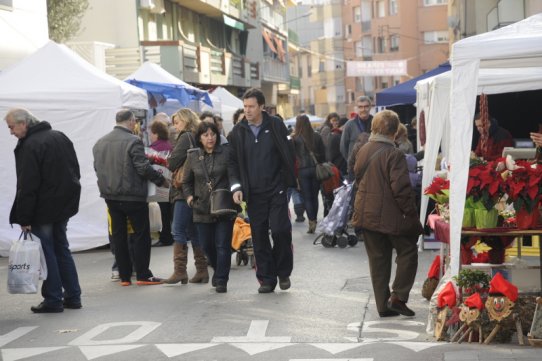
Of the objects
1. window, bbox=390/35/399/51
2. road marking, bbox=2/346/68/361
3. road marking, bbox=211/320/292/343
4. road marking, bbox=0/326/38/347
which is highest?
window, bbox=390/35/399/51

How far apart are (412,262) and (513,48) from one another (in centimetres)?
240

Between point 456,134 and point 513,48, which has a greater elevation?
point 513,48

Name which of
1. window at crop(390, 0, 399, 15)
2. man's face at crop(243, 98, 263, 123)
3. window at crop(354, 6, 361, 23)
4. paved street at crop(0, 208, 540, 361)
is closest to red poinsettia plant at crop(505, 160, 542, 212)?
paved street at crop(0, 208, 540, 361)

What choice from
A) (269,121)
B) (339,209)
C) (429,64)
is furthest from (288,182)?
(429,64)

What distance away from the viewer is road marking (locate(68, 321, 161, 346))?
9.46 m

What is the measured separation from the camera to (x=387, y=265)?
10289 millimetres

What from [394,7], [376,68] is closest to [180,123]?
[376,68]

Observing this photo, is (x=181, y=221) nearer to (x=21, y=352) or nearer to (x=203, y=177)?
(x=203, y=177)

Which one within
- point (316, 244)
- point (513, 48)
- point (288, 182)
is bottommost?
point (316, 244)

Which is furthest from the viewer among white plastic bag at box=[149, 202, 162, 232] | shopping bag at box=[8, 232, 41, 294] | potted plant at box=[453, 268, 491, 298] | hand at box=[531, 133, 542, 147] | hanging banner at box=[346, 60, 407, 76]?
hanging banner at box=[346, 60, 407, 76]

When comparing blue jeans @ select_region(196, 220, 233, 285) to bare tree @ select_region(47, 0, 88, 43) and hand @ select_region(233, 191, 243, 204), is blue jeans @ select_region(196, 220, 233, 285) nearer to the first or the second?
hand @ select_region(233, 191, 243, 204)

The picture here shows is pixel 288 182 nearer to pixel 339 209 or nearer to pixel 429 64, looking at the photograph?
pixel 339 209

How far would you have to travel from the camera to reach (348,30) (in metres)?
108

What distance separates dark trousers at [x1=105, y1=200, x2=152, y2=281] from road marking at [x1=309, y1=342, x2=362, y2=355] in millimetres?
4130
